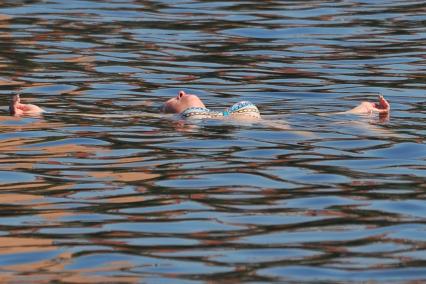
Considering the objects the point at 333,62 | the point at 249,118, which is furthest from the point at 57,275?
the point at 333,62

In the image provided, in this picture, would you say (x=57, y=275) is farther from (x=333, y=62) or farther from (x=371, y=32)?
(x=371, y=32)

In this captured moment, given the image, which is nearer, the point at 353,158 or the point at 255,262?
the point at 255,262

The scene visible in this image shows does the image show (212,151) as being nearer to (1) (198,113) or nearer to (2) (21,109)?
(1) (198,113)

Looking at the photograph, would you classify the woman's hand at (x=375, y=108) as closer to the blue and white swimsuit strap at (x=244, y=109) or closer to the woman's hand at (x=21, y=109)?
the blue and white swimsuit strap at (x=244, y=109)

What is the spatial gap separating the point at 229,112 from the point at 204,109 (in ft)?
0.86

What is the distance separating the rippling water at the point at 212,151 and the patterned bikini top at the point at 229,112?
174 millimetres

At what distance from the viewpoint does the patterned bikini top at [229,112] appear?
1221cm

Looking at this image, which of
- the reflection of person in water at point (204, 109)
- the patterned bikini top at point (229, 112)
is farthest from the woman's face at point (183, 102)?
the patterned bikini top at point (229, 112)

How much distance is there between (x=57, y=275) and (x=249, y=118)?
17.1 ft

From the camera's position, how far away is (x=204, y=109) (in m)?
12.4

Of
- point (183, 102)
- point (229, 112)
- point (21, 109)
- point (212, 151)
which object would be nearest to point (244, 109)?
point (229, 112)

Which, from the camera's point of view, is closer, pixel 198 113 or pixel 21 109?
pixel 198 113

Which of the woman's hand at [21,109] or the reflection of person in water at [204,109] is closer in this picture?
the reflection of person in water at [204,109]

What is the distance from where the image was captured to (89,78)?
15430 mm
